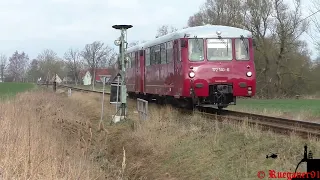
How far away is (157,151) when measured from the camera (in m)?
11.7

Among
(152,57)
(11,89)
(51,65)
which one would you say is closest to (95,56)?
(51,65)

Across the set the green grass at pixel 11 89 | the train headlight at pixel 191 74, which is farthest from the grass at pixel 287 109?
the green grass at pixel 11 89

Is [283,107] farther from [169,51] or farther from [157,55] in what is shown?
[169,51]

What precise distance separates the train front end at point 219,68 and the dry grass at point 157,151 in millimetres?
1195

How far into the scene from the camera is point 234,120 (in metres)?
13.1

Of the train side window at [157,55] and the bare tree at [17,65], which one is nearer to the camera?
the train side window at [157,55]

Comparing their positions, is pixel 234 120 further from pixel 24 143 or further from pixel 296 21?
pixel 296 21

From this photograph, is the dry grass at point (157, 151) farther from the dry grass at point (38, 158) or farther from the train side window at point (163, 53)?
the train side window at point (163, 53)

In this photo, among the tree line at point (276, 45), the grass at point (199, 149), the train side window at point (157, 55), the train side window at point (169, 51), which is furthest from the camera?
the tree line at point (276, 45)

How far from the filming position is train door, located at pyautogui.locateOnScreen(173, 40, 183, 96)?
15758 millimetres

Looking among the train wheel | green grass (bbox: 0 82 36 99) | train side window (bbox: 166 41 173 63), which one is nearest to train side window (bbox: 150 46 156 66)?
train side window (bbox: 166 41 173 63)

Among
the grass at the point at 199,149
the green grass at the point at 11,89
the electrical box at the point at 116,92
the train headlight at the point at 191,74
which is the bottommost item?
the grass at the point at 199,149

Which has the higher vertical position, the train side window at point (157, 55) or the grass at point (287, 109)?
the train side window at point (157, 55)

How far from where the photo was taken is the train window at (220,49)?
1567cm
